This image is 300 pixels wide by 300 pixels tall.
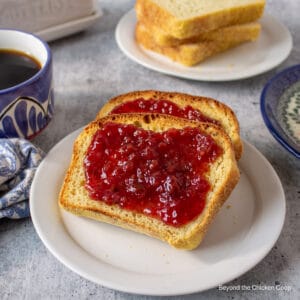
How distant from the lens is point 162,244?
5.26 feet

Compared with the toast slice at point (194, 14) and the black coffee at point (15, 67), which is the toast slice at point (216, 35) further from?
the black coffee at point (15, 67)

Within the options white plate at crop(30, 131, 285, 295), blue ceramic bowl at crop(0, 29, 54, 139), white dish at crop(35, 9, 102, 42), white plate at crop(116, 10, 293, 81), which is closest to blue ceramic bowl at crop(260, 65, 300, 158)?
white plate at crop(30, 131, 285, 295)

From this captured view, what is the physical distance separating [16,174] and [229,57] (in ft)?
4.63

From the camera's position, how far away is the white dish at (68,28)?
2695 mm

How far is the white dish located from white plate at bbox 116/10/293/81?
0.16 m

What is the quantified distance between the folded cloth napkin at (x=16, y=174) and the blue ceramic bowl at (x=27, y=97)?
0.28 feet

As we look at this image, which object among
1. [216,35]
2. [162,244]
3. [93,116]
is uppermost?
[216,35]

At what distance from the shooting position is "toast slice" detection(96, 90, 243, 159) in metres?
1.87

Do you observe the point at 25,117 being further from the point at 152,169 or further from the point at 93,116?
the point at 152,169

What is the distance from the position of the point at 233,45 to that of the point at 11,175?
154 centimetres

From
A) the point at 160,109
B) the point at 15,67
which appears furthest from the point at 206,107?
the point at 15,67

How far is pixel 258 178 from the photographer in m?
1.83

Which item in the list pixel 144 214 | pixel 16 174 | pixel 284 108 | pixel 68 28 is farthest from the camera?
pixel 68 28

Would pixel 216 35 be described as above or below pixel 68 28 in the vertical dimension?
above
